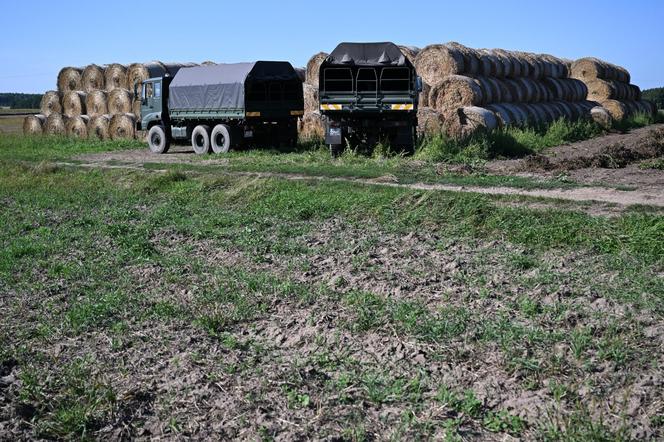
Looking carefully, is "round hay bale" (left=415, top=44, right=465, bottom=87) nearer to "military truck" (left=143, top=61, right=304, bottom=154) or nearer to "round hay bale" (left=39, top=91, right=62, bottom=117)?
"military truck" (left=143, top=61, right=304, bottom=154)

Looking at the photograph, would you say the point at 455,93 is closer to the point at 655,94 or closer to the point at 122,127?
the point at 122,127

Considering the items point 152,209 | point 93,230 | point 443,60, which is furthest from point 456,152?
point 93,230

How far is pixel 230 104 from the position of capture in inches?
900

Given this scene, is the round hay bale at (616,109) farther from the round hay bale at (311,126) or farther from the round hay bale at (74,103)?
the round hay bale at (74,103)

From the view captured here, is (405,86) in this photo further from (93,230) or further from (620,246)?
(620,246)

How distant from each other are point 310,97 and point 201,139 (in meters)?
3.81

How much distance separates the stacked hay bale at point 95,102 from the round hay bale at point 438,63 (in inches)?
398

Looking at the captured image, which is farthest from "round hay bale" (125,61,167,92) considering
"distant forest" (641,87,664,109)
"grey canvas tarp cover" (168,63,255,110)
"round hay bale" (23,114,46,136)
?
"distant forest" (641,87,664,109)

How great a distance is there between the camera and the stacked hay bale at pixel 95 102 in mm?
29469

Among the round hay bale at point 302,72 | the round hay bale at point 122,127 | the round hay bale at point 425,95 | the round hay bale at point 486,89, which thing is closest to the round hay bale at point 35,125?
the round hay bale at point 122,127

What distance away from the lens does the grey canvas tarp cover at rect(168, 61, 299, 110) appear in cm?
2269

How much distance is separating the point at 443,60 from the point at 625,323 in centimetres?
1811

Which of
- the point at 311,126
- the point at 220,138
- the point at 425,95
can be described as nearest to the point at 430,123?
the point at 425,95

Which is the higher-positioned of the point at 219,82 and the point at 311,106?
the point at 219,82
